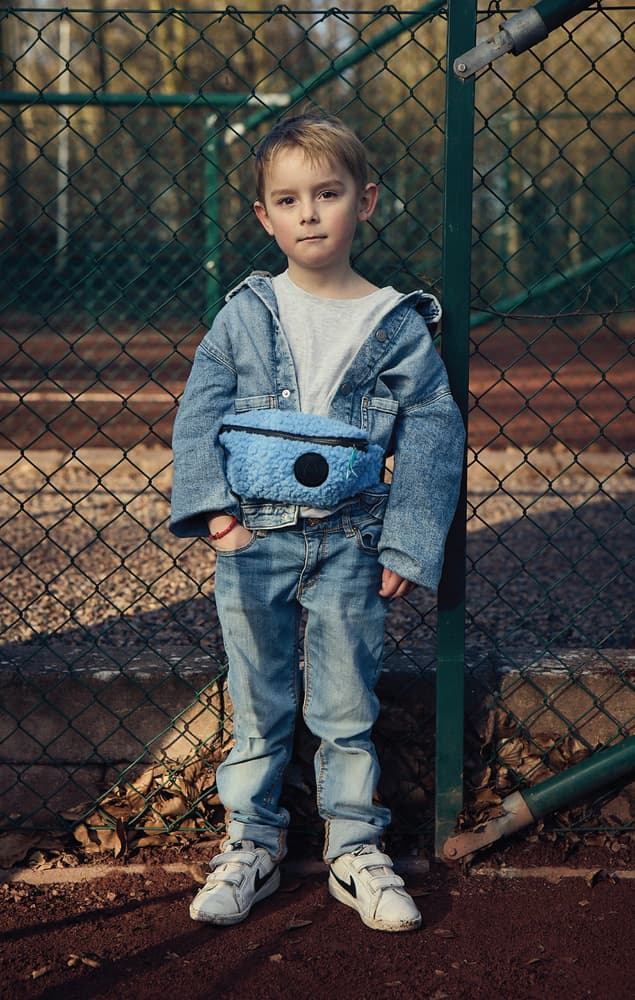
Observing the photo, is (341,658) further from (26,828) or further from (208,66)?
(208,66)

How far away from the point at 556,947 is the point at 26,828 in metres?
1.37

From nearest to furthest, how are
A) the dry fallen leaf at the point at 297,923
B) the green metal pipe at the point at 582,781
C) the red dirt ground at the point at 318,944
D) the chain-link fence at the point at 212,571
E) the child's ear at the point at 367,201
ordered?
the red dirt ground at the point at 318,944, the child's ear at the point at 367,201, the dry fallen leaf at the point at 297,923, the green metal pipe at the point at 582,781, the chain-link fence at the point at 212,571

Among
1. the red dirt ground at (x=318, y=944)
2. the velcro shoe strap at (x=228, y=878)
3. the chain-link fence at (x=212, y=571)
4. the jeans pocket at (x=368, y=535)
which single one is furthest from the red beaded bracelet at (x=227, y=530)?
the red dirt ground at (x=318, y=944)

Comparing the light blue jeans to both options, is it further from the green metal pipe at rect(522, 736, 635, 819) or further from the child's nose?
the child's nose

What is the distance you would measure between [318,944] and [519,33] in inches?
79.5

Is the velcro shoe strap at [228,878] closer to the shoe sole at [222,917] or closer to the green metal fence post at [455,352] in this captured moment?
the shoe sole at [222,917]

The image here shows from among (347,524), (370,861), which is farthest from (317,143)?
(370,861)

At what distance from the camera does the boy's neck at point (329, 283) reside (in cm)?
241

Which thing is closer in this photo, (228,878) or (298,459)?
(298,459)

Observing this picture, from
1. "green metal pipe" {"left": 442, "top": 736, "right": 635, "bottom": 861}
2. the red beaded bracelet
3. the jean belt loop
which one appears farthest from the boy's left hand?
"green metal pipe" {"left": 442, "top": 736, "right": 635, "bottom": 861}

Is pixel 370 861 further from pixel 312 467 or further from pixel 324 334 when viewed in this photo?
pixel 324 334

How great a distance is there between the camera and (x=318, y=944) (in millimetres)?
2416

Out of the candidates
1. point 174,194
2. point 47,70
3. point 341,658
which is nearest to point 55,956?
point 341,658

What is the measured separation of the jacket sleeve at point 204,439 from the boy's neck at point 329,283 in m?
0.20
